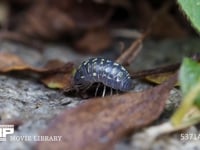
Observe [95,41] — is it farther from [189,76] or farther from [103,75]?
[189,76]

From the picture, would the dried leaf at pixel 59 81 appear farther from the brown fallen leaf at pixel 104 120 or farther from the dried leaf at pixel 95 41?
the dried leaf at pixel 95 41

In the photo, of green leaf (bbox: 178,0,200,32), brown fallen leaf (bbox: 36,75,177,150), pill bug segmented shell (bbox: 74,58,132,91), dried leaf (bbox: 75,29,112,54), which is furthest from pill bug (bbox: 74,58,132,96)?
dried leaf (bbox: 75,29,112,54)

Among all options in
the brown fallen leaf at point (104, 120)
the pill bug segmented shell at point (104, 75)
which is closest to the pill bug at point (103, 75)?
the pill bug segmented shell at point (104, 75)

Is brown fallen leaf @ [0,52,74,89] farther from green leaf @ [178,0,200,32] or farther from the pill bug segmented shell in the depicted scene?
green leaf @ [178,0,200,32]

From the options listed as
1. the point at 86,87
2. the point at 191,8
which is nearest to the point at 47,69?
the point at 86,87

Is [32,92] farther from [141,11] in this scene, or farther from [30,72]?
[141,11]

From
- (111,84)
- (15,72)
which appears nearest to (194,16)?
(111,84)
